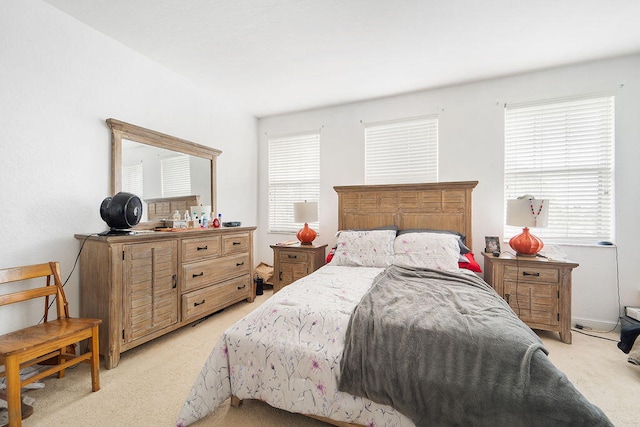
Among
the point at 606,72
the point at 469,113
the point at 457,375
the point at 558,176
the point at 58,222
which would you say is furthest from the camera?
the point at 469,113

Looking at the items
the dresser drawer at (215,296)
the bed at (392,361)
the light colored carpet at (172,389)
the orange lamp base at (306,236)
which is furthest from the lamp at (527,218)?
the dresser drawer at (215,296)

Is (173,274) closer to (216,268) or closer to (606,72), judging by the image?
(216,268)

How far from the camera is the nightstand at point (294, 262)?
336cm

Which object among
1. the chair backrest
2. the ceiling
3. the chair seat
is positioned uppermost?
the ceiling

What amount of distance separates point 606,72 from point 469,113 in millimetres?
1265

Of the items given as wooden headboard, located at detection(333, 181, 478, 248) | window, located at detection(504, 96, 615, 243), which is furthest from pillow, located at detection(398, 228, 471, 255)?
window, located at detection(504, 96, 615, 243)

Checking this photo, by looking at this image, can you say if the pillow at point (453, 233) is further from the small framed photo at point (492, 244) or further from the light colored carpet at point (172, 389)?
the light colored carpet at point (172, 389)

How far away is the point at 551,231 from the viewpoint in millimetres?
2963

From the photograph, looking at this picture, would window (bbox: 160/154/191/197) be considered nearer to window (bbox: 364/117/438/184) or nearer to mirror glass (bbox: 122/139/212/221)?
mirror glass (bbox: 122/139/212/221)

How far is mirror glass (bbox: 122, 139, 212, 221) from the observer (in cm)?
261

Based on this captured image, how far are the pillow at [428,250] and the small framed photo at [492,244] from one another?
458 millimetres

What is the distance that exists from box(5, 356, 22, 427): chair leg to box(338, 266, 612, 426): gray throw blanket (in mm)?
1708

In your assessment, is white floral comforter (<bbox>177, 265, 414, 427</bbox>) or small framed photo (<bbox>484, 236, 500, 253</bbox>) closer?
white floral comforter (<bbox>177, 265, 414, 427</bbox>)

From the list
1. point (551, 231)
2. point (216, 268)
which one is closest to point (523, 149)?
point (551, 231)
